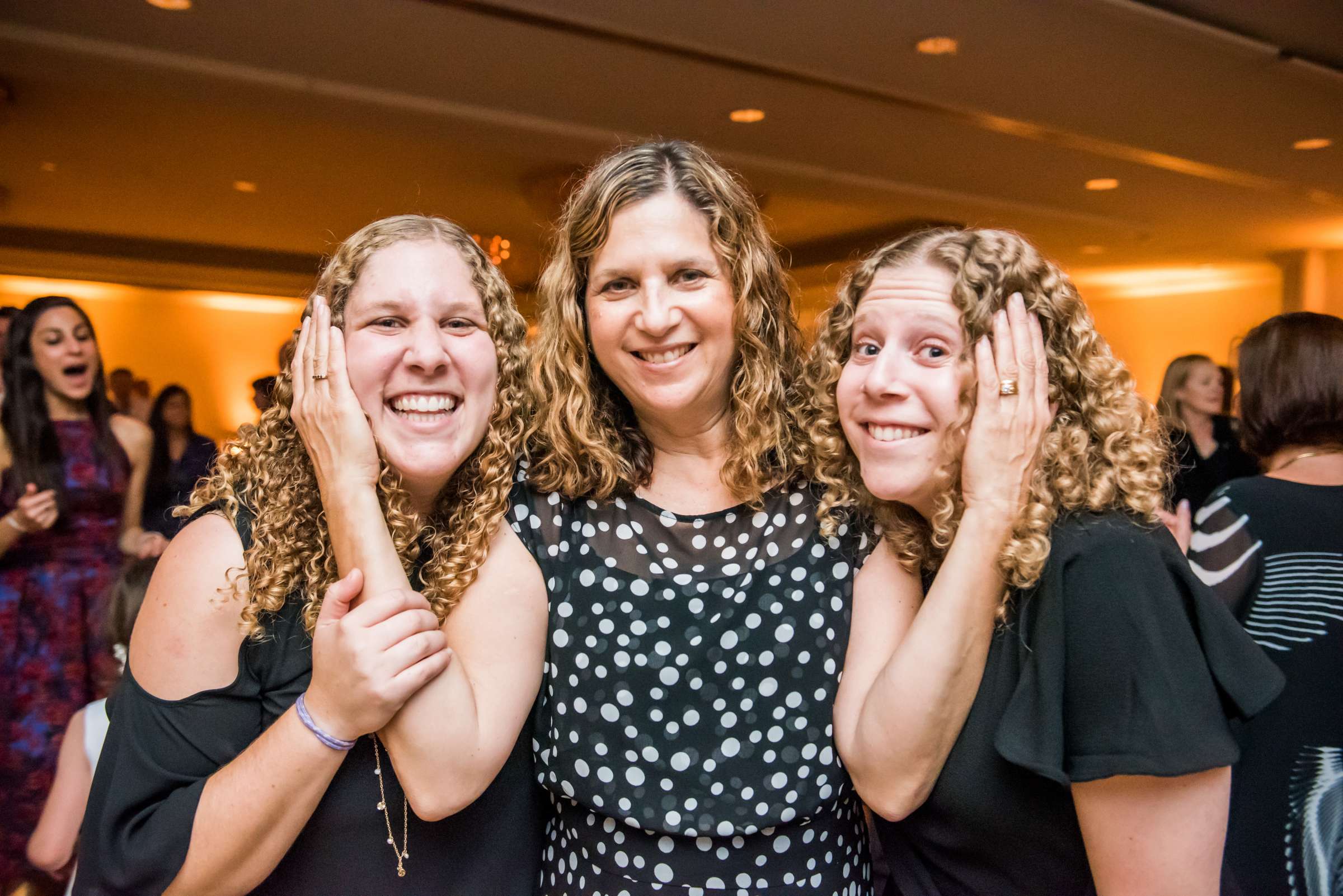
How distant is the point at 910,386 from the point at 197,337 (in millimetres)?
11310

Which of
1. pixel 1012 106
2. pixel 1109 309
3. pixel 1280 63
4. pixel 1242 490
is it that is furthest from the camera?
pixel 1109 309

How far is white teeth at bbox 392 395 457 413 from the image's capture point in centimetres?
137

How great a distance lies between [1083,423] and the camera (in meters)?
1.36

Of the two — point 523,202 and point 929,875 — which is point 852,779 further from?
point 523,202

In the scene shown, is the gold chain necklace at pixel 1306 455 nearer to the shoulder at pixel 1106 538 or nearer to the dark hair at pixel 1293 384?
the dark hair at pixel 1293 384

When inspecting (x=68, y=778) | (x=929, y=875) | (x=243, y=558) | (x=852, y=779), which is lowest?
(x=68, y=778)

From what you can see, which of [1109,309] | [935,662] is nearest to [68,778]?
[935,662]

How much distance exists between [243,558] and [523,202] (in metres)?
6.22

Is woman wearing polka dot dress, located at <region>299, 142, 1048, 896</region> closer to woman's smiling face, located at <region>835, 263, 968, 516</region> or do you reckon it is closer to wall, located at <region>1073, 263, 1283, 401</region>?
woman's smiling face, located at <region>835, 263, 968, 516</region>

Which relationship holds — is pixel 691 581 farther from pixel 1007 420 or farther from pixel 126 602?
pixel 126 602

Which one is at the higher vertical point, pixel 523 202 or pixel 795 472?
pixel 523 202

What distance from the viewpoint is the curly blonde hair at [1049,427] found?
50.6 inches

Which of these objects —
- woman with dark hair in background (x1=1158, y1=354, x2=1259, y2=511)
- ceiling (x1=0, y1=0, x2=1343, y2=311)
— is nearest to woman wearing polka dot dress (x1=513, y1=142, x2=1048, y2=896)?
ceiling (x1=0, y1=0, x2=1343, y2=311)

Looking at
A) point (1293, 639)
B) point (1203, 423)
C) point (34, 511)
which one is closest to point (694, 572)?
point (1293, 639)
